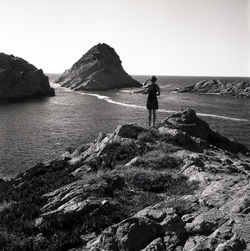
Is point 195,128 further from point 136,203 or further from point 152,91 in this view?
point 136,203

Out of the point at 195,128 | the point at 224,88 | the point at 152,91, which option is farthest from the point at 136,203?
the point at 224,88

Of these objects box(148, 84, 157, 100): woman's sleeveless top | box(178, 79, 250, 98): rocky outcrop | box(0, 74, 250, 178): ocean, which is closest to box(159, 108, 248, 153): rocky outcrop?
box(0, 74, 250, 178): ocean

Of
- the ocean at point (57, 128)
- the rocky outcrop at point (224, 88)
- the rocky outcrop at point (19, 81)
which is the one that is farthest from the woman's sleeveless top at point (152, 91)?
the rocky outcrop at point (224, 88)

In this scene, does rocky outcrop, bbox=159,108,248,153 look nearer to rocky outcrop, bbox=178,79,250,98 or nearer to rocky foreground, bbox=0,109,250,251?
rocky foreground, bbox=0,109,250,251

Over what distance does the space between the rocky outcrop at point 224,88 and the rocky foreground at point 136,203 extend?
12462 centimetres

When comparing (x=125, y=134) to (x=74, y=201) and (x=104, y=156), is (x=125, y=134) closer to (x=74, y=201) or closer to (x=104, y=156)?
(x=104, y=156)

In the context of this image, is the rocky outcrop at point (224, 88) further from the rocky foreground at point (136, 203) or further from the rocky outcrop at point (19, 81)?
the rocky foreground at point (136, 203)

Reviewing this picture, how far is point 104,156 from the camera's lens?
2370 cm

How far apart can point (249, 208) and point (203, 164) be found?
816 centimetres

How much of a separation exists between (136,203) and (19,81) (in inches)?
5054

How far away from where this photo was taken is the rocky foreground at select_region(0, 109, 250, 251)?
11977mm

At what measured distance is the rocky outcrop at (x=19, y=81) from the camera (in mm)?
125250

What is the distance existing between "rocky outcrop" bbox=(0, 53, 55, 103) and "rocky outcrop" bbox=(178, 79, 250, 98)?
2696 inches

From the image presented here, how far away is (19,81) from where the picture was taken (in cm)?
13462
